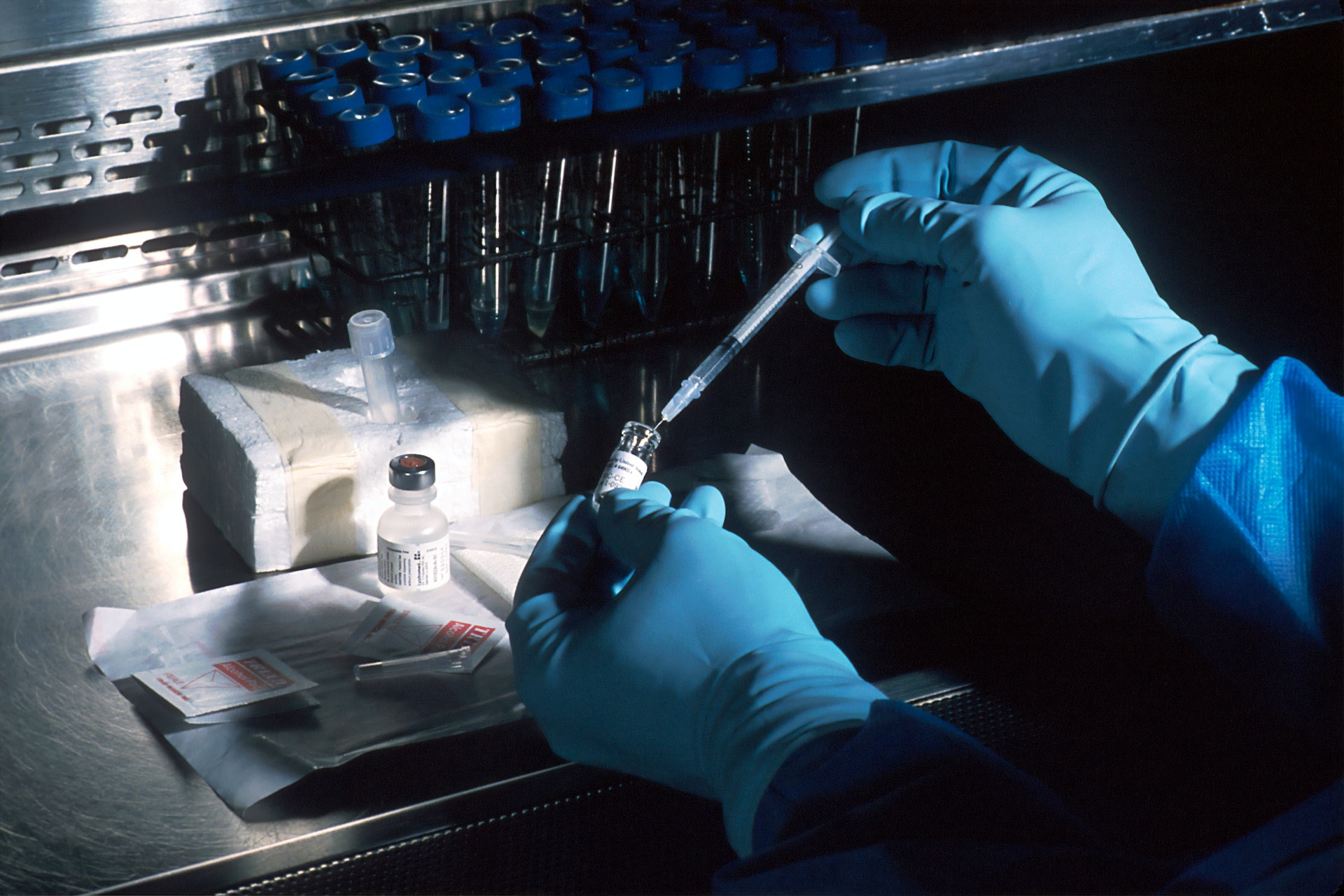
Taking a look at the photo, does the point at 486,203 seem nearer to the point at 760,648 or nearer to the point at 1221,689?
the point at 760,648

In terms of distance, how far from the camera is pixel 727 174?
1.61 metres

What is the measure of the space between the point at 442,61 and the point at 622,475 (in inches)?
21.7

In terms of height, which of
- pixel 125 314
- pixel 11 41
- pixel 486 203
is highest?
pixel 11 41

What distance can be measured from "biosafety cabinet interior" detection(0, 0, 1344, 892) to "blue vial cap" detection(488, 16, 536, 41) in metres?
0.04

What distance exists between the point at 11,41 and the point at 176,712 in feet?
2.45

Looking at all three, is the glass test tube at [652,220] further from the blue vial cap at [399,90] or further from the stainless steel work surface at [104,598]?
the stainless steel work surface at [104,598]

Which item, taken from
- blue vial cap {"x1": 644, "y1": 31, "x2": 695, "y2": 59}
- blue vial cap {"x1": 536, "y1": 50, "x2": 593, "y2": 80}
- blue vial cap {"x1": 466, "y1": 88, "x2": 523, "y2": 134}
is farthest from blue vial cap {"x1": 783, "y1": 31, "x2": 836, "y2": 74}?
blue vial cap {"x1": 466, "y1": 88, "x2": 523, "y2": 134}

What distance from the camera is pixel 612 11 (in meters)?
1.50

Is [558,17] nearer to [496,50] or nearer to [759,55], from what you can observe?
[496,50]

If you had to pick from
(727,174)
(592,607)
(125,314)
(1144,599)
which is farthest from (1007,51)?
(125,314)

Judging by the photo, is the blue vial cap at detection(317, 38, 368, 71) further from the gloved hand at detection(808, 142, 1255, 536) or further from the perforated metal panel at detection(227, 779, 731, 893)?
the perforated metal panel at detection(227, 779, 731, 893)

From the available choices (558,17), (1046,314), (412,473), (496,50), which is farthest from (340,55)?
(1046,314)

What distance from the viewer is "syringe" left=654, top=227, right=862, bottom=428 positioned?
122 cm

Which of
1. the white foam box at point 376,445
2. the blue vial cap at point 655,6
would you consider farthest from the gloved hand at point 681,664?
the blue vial cap at point 655,6
